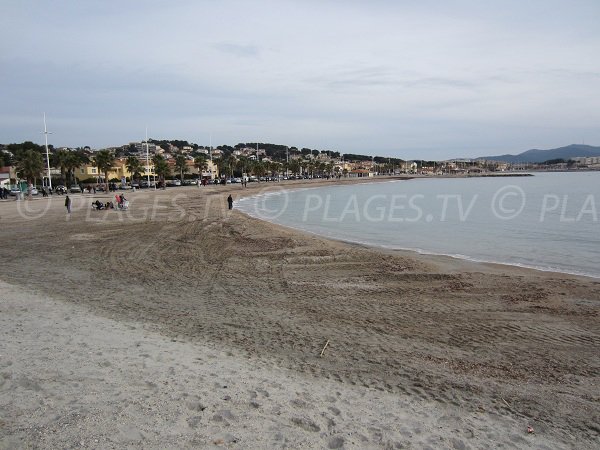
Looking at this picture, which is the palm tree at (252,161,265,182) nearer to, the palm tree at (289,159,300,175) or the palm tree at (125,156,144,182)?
the palm tree at (289,159,300,175)

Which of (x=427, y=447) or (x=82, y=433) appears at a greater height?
(x=82, y=433)

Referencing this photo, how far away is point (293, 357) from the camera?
6.36m

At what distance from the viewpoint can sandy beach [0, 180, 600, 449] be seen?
4352 mm

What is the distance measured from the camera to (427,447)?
13.9ft

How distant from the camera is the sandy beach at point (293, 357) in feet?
14.3

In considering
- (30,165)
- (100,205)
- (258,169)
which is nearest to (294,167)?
(258,169)

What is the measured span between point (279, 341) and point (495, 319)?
4090mm

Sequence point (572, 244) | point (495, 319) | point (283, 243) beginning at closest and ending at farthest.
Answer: point (495, 319), point (283, 243), point (572, 244)

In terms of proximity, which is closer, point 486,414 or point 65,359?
point 486,414

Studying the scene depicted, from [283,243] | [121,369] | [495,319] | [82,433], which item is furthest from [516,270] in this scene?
[82,433]

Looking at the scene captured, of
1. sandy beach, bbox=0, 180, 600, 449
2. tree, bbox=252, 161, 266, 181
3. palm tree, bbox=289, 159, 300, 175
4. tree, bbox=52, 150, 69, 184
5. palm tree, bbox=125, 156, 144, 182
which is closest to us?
sandy beach, bbox=0, 180, 600, 449

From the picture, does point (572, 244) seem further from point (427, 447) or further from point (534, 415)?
point (427, 447)

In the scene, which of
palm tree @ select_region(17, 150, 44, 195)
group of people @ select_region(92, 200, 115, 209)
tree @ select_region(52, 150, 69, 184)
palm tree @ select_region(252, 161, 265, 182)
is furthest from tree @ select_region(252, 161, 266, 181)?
group of people @ select_region(92, 200, 115, 209)

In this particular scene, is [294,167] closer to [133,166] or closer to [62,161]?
[133,166]
